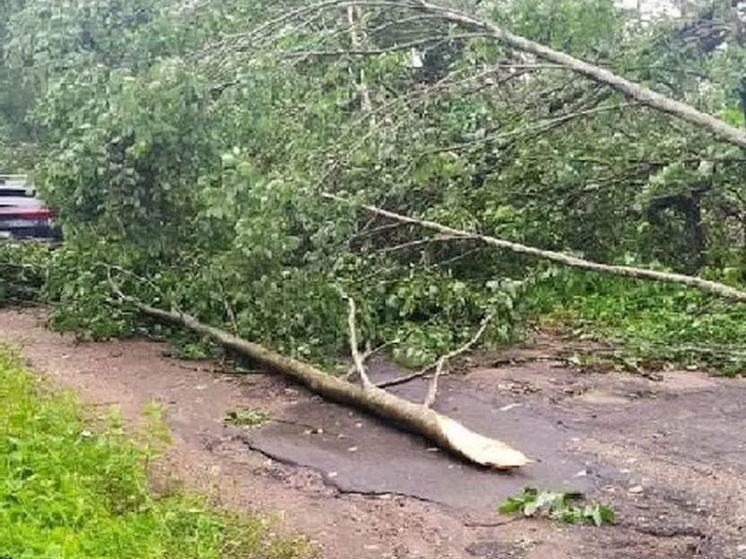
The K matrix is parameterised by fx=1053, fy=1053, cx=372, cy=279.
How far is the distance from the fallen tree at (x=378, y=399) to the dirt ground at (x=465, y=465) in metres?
0.08

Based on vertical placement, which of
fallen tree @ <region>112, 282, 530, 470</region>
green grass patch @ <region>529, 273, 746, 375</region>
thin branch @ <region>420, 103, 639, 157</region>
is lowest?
green grass patch @ <region>529, 273, 746, 375</region>

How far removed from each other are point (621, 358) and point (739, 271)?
2197 millimetres

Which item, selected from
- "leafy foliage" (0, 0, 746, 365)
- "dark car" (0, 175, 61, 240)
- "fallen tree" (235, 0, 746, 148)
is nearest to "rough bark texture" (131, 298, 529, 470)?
"leafy foliage" (0, 0, 746, 365)

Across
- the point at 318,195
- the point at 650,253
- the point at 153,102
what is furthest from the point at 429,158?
the point at 650,253

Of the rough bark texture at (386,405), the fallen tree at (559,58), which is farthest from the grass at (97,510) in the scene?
the fallen tree at (559,58)

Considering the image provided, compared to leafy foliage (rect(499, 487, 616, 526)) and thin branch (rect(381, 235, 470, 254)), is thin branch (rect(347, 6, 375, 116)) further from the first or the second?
leafy foliage (rect(499, 487, 616, 526))

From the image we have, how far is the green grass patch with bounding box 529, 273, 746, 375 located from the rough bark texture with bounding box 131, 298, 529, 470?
1731 mm

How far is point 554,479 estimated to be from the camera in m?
4.87

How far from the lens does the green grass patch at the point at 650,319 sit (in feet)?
23.9

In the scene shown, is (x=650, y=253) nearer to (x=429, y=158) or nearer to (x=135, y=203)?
(x=429, y=158)

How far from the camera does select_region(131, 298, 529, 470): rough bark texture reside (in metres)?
4.97

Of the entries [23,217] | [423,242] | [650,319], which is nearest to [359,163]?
[423,242]

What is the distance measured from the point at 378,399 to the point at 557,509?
1686 millimetres

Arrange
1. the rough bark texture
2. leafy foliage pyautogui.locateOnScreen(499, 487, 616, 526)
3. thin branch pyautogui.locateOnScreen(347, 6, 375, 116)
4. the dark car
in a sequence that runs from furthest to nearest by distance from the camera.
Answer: the dark car → thin branch pyautogui.locateOnScreen(347, 6, 375, 116) → the rough bark texture → leafy foliage pyautogui.locateOnScreen(499, 487, 616, 526)
